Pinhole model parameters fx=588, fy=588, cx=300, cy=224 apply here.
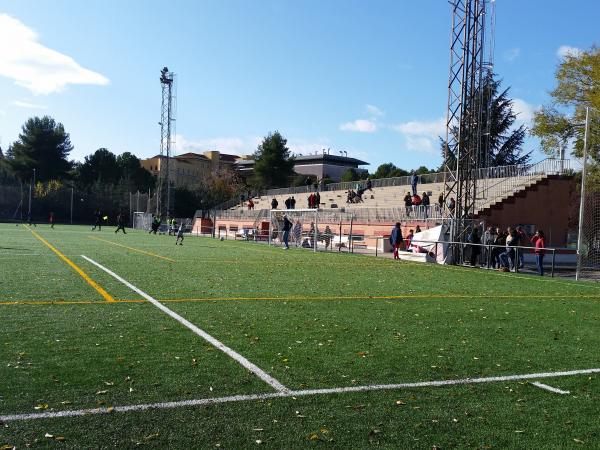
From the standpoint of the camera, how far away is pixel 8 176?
82688mm

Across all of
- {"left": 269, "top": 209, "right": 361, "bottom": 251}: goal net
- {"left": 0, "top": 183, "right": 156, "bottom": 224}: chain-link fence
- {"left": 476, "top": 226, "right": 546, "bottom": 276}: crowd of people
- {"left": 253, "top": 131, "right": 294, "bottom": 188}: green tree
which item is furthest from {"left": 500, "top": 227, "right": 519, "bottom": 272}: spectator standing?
{"left": 253, "top": 131, "right": 294, "bottom": 188}: green tree

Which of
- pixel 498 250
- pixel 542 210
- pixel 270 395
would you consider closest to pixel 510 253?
pixel 498 250

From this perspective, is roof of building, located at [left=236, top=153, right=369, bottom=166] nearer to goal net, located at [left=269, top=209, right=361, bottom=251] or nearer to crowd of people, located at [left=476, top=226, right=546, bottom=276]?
goal net, located at [left=269, top=209, right=361, bottom=251]

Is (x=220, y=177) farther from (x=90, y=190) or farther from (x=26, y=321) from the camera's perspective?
(x=26, y=321)

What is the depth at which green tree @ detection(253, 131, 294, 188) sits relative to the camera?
8912 cm

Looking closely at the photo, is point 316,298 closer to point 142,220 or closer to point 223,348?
point 223,348

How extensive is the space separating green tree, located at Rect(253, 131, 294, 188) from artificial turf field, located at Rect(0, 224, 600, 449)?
3018 inches

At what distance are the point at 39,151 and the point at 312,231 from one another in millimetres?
66625

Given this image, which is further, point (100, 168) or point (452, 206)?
point (100, 168)

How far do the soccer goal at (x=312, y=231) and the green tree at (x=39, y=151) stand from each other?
5957cm

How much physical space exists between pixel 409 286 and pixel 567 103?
24382 mm

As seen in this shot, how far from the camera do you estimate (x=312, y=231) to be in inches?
1570

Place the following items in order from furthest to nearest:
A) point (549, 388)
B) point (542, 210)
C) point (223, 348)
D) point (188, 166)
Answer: point (188, 166) → point (542, 210) → point (223, 348) → point (549, 388)

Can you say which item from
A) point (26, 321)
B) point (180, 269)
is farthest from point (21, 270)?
point (26, 321)
